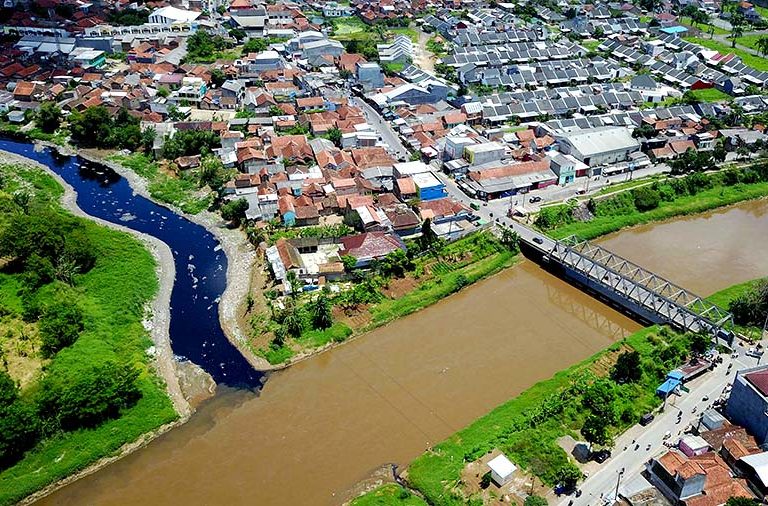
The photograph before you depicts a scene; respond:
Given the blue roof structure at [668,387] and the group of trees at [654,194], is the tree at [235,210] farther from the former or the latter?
the blue roof structure at [668,387]

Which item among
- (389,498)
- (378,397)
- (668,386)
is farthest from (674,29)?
(389,498)

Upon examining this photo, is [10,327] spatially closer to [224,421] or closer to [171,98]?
[224,421]

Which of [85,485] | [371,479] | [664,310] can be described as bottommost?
[85,485]

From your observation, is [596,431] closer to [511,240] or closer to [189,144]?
[511,240]

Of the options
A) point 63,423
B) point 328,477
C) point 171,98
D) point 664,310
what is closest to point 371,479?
point 328,477

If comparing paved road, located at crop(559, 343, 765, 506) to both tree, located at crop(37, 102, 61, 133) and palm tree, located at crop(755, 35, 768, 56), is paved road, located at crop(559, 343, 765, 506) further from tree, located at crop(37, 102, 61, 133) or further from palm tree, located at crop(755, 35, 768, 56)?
palm tree, located at crop(755, 35, 768, 56)

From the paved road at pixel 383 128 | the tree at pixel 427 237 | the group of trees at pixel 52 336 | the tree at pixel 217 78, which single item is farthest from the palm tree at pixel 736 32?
the group of trees at pixel 52 336

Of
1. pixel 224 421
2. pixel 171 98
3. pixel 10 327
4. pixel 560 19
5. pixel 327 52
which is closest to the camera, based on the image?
pixel 224 421

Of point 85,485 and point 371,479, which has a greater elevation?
point 371,479
